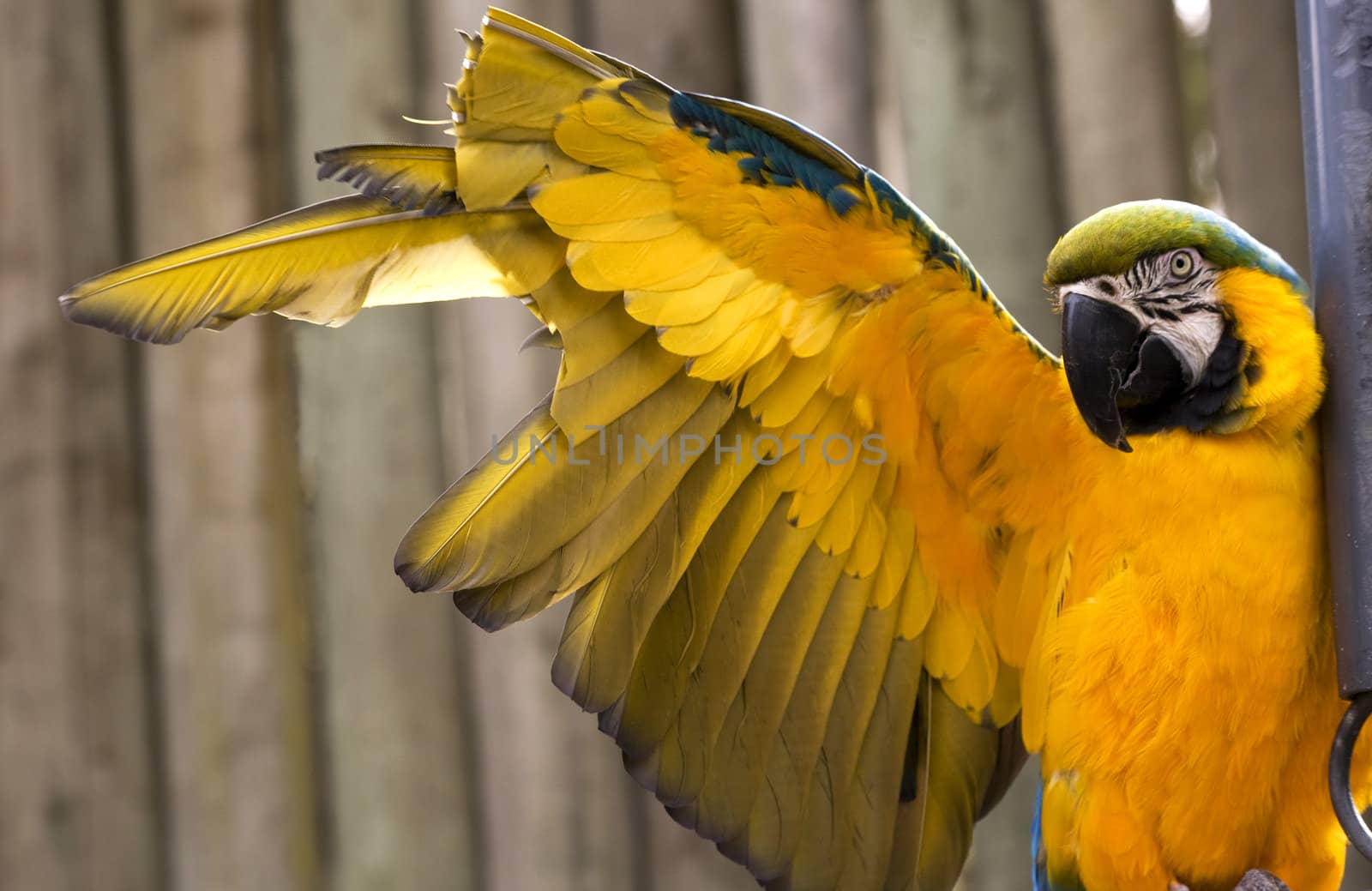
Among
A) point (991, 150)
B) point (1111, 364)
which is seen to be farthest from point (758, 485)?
point (991, 150)

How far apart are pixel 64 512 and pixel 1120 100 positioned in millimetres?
1496

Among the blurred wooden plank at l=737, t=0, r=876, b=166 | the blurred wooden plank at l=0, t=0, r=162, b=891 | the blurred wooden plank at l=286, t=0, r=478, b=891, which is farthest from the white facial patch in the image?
the blurred wooden plank at l=0, t=0, r=162, b=891

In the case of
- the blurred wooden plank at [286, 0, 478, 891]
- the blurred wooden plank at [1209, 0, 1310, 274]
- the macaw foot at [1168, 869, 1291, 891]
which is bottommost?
the macaw foot at [1168, 869, 1291, 891]

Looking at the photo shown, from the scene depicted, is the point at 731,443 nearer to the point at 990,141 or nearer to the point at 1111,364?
the point at 1111,364

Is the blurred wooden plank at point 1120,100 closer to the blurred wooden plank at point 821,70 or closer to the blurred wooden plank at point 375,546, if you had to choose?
the blurred wooden plank at point 821,70

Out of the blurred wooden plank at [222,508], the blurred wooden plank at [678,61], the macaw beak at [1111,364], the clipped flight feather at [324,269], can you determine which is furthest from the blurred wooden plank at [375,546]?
the macaw beak at [1111,364]

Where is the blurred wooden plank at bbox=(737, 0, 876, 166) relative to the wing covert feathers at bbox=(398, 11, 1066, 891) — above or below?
above

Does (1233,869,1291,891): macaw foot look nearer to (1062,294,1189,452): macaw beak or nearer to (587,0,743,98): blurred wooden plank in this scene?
(1062,294,1189,452): macaw beak

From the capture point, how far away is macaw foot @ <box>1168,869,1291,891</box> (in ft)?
3.61

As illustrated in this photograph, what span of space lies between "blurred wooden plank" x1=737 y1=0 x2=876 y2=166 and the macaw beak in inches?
23.9

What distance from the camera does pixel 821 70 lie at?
5.42 feet

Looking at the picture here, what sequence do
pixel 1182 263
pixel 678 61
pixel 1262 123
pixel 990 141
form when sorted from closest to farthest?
pixel 1182 263
pixel 1262 123
pixel 990 141
pixel 678 61

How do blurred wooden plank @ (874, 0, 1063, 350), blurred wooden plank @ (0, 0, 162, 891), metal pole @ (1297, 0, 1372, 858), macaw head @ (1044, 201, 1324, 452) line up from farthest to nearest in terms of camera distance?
1. blurred wooden plank @ (0, 0, 162, 891)
2. blurred wooden plank @ (874, 0, 1063, 350)
3. macaw head @ (1044, 201, 1324, 452)
4. metal pole @ (1297, 0, 1372, 858)

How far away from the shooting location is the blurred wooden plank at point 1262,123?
1.43 m
